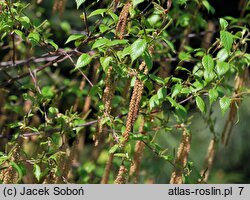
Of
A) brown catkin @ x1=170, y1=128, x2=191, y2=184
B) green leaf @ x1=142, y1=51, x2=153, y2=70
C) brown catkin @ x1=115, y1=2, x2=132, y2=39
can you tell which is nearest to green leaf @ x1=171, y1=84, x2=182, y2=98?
green leaf @ x1=142, y1=51, x2=153, y2=70

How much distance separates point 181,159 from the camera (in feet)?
11.7

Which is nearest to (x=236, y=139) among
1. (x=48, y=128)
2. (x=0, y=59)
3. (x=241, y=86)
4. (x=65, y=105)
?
(x=65, y=105)

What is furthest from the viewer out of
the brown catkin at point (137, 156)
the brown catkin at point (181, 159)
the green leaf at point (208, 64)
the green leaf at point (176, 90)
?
the brown catkin at point (137, 156)

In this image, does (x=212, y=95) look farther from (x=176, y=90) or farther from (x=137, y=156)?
(x=137, y=156)

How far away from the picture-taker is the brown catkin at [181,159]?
11.5 ft

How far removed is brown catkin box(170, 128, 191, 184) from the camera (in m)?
3.50

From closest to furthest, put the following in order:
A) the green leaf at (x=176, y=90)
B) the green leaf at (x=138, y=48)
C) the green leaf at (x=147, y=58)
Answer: the green leaf at (x=138, y=48) → the green leaf at (x=147, y=58) → the green leaf at (x=176, y=90)

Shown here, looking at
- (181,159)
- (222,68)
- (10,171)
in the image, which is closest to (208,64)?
(222,68)

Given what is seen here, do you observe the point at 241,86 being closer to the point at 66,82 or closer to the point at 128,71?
the point at 128,71

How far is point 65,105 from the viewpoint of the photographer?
627 cm

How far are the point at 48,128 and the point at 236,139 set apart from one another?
4085 millimetres

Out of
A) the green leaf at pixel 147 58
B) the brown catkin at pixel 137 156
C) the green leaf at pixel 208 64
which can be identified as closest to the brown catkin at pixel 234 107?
the brown catkin at pixel 137 156

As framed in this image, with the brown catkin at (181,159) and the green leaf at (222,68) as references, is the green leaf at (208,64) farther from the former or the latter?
the brown catkin at (181,159)

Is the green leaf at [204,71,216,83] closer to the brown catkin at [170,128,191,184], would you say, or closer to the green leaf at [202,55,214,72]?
the green leaf at [202,55,214,72]
